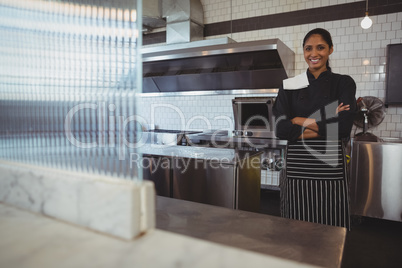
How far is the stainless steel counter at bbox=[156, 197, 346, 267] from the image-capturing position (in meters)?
0.92

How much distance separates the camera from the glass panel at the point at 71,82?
2.27 feet

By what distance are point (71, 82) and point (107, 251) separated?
→ 1.44ft

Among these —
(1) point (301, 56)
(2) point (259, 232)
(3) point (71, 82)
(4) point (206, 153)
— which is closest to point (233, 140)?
(1) point (301, 56)

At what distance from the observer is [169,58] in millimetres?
4789

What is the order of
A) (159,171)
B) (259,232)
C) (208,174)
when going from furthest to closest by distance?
(159,171)
(208,174)
(259,232)

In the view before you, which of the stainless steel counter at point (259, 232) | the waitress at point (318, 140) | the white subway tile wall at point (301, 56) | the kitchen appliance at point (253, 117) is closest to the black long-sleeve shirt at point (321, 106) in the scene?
the waitress at point (318, 140)

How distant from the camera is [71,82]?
773mm

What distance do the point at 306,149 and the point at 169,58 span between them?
10.9 feet

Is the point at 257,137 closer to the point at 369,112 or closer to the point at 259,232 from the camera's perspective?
the point at 369,112

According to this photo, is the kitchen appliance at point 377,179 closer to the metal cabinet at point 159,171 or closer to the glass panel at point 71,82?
the metal cabinet at point 159,171

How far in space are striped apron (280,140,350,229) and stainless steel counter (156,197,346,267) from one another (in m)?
0.83

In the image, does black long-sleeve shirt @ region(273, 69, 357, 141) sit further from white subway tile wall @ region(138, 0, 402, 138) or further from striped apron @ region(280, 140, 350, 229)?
white subway tile wall @ region(138, 0, 402, 138)

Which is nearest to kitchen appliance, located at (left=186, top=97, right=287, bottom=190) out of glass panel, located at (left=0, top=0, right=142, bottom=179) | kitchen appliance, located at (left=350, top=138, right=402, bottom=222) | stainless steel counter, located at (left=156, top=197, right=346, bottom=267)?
kitchen appliance, located at (left=350, top=138, right=402, bottom=222)

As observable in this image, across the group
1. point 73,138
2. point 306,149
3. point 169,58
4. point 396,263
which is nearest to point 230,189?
point 306,149
